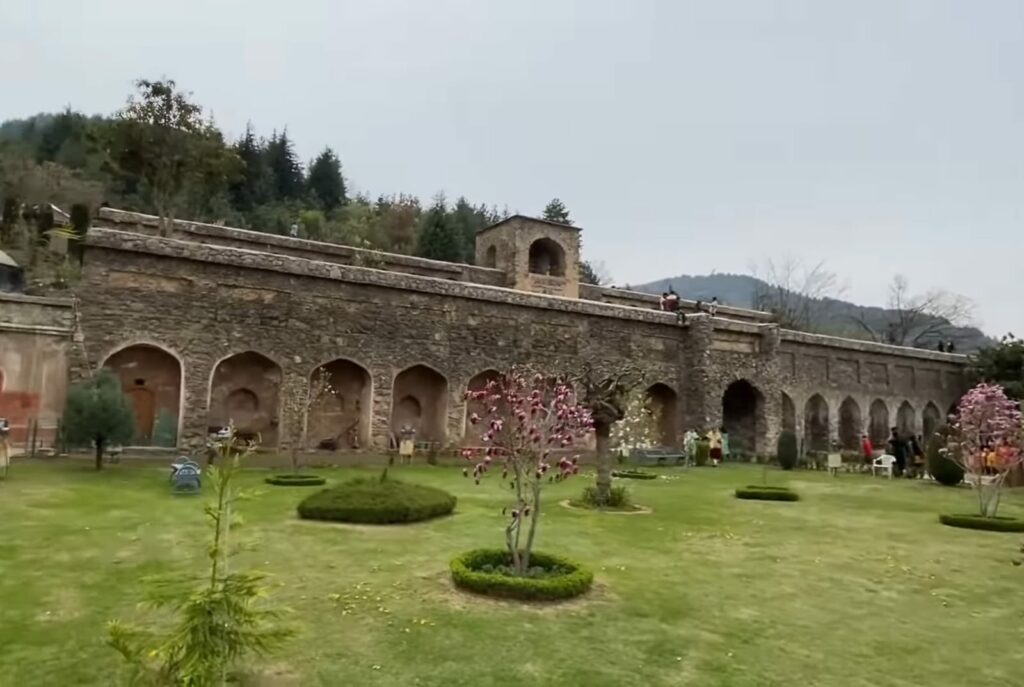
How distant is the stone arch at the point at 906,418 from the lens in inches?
1457

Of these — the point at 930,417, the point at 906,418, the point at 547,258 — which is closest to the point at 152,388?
the point at 547,258

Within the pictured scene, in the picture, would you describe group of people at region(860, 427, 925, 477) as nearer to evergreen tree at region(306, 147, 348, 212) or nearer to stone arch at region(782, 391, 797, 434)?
stone arch at region(782, 391, 797, 434)

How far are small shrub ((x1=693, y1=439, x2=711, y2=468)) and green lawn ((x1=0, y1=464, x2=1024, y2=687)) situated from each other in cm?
1193

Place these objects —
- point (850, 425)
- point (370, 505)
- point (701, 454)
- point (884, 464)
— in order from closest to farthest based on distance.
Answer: point (370, 505) → point (884, 464) → point (701, 454) → point (850, 425)

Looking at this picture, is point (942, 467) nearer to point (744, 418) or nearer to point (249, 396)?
point (744, 418)

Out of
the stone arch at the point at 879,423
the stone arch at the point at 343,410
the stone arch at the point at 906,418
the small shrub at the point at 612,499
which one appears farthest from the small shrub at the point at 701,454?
the stone arch at the point at 906,418

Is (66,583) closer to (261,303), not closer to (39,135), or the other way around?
(261,303)

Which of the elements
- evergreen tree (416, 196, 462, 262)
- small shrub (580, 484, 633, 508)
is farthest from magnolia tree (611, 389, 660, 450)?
evergreen tree (416, 196, 462, 262)

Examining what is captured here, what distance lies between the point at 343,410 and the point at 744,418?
17.4 metres

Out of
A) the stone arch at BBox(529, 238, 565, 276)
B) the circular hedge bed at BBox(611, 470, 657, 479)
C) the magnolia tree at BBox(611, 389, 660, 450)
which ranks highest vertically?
the stone arch at BBox(529, 238, 565, 276)

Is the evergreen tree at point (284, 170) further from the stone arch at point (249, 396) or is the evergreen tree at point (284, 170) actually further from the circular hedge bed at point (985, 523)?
the circular hedge bed at point (985, 523)

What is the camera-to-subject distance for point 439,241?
4978cm

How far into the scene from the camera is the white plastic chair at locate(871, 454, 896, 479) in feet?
80.9

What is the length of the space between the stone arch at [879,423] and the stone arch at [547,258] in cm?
1631
